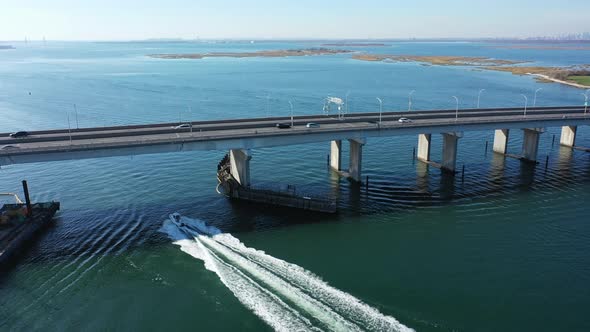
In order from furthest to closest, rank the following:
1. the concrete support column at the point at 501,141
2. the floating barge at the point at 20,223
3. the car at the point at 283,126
Answer: the concrete support column at the point at 501,141 → the car at the point at 283,126 → the floating barge at the point at 20,223

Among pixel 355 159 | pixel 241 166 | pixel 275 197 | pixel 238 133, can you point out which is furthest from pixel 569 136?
pixel 238 133

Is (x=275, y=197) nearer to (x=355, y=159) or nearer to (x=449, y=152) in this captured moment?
(x=355, y=159)

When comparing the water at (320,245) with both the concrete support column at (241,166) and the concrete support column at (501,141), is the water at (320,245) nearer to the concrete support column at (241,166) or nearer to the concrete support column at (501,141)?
the concrete support column at (501,141)

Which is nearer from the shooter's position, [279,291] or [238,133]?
[279,291]

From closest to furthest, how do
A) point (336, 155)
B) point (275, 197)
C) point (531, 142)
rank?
1. point (275, 197)
2. point (336, 155)
3. point (531, 142)

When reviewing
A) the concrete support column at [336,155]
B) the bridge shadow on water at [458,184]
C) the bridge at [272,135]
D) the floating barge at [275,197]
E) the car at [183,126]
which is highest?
the car at [183,126]

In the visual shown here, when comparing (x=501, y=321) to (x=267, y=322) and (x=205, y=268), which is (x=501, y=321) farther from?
(x=205, y=268)

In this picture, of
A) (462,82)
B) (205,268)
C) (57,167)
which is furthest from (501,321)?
(462,82)

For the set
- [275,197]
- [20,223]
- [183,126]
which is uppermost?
[183,126]

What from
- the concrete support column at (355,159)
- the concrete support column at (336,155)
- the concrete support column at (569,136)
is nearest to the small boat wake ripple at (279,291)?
the concrete support column at (355,159)
